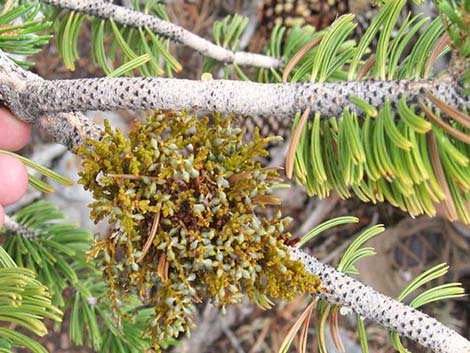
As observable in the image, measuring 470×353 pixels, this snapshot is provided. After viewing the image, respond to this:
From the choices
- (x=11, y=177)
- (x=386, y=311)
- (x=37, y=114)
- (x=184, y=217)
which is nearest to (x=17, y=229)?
(x=11, y=177)

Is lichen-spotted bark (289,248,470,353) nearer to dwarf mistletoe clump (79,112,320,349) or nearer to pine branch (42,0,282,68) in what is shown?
dwarf mistletoe clump (79,112,320,349)

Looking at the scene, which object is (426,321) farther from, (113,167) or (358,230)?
(358,230)

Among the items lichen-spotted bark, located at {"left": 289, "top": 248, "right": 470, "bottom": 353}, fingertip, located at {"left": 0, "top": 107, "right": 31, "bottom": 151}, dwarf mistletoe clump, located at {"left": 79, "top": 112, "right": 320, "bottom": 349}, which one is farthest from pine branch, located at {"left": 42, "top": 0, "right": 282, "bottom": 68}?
lichen-spotted bark, located at {"left": 289, "top": 248, "right": 470, "bottom": 353}

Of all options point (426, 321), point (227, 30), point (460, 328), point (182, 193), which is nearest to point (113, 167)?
point (182, 193)

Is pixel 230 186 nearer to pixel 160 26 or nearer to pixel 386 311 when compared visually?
pixel 386 311

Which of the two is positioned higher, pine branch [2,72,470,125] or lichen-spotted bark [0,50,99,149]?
lichen-spotted bark [0,50,99,149]

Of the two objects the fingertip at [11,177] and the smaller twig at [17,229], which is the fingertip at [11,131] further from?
the smaller twig at [17,229]
